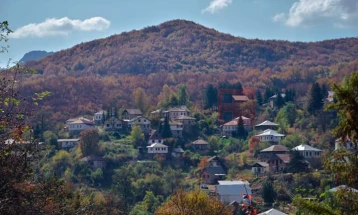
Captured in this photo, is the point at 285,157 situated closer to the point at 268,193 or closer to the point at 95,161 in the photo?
the point at 268,193

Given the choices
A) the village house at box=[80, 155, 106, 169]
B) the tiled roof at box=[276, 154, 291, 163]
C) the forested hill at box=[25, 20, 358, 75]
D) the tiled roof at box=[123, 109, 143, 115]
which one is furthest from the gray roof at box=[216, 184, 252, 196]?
the forested hill at box=[25, 20, 358, 75]

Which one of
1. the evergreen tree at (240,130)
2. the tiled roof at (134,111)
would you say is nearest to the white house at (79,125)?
the tiled roof at (134,111)

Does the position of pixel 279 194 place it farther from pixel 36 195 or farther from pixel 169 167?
pixel 36 195

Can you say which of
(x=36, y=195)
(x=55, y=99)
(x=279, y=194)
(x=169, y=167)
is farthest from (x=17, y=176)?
(x=55, y=99)

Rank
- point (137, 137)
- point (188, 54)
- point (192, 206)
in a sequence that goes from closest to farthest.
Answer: point (192, 206)
point (137, 137)
point (188, 54)

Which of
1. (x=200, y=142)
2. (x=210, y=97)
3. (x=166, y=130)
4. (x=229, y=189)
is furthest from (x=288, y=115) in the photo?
(x=229, y=189)

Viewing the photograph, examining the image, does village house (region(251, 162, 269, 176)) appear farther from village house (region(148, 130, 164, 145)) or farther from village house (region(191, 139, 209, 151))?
village house (region(148, 130, 164, 145))
